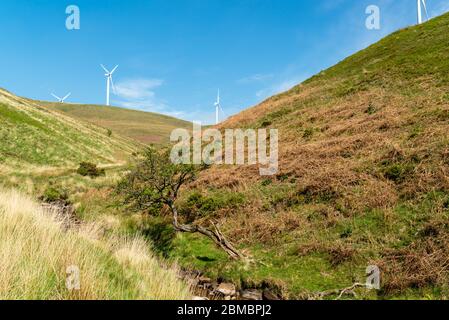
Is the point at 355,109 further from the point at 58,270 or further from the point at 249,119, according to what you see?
the point at 58,270

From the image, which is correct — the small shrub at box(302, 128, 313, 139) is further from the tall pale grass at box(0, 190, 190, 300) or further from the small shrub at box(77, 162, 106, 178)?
the small shrub at box(77, 162, 106, 178)

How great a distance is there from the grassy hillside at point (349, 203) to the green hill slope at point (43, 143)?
32824 mm

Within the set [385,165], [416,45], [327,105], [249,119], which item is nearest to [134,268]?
[385,165]

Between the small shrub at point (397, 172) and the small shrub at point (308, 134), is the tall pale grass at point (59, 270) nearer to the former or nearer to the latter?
the small shrub at point (397, 172)

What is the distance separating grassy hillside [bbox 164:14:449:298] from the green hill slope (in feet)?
108

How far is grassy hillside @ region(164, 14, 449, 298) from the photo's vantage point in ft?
41.1

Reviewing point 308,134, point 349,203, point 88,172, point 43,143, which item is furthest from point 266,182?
point 43,143

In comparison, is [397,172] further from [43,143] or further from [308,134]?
[43,143]

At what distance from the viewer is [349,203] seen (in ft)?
56.0

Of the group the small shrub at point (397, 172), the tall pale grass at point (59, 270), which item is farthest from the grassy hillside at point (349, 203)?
the tall pale grass at point (59, 270)

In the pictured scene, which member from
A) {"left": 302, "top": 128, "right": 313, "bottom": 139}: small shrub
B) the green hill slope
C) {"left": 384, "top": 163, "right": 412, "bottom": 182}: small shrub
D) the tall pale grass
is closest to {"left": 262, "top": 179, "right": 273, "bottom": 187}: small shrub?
{"left": 384, "top": 163, "right": 412, "bottom": 182}: small shrub

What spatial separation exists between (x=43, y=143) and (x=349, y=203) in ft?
182

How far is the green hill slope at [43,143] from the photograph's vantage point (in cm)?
5009
